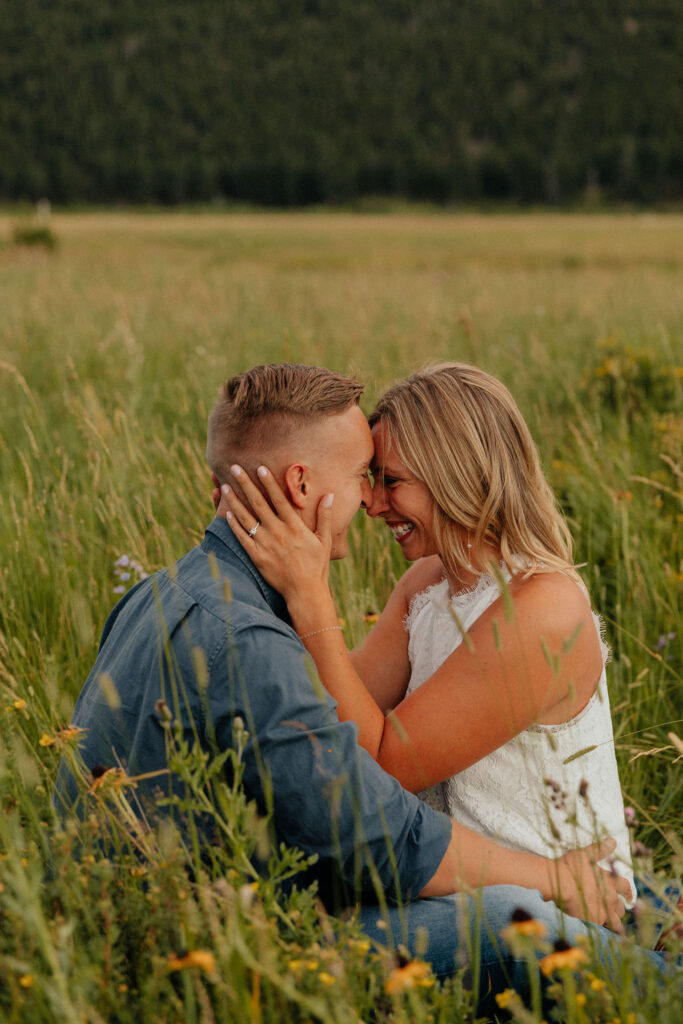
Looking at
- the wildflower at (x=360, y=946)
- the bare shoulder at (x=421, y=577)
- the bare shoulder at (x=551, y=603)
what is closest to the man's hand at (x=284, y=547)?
the bare shoulder at (x=551, y=603)

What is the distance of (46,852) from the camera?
1.66 meters

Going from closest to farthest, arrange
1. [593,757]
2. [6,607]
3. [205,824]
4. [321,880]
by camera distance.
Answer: [205,824] < [321,880] < [593,757] < [6,607]

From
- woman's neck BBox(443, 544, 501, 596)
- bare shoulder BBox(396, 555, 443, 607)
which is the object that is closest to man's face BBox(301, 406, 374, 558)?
woman's neck BBox(443, 544, 501, 596)

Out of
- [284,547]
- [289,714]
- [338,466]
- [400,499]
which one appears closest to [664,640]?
[400,499]

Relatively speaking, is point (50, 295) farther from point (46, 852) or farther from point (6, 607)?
point (46, 852)

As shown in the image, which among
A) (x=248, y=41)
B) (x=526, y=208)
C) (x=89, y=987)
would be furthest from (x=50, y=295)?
(x=248, y=41)

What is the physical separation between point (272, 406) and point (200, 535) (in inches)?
51.8

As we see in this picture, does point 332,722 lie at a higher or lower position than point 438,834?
higher

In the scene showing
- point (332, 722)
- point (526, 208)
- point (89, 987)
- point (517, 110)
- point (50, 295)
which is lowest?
point (89, 987)

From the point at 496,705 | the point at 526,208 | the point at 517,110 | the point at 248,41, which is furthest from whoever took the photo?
the point at 248,41

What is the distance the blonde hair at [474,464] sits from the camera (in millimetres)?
2307

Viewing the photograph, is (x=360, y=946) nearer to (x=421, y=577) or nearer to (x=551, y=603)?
(x=551, y=603)

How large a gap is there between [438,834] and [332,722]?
0.36m

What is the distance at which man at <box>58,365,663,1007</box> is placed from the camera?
1.66m
